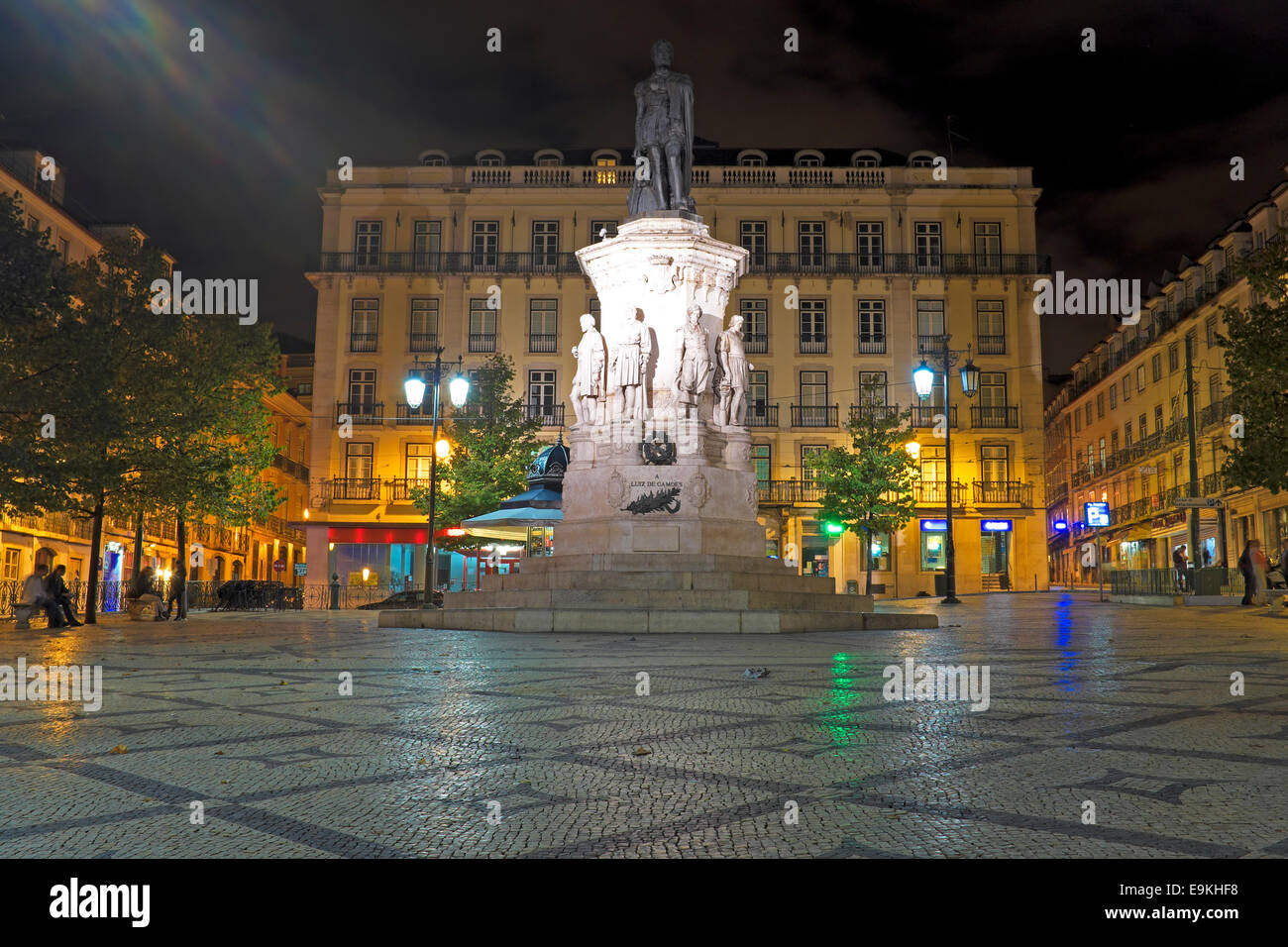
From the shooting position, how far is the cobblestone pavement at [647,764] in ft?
11.0

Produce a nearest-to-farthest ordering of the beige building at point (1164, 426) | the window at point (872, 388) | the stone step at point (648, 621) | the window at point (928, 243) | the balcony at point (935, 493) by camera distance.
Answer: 1. the stone step at point (648, 621)
2. the beige building at point (1164, 426)
3. the window at point (872, 388)
4. the balcony at point (935, 493)
5. the window at point (928, 243)

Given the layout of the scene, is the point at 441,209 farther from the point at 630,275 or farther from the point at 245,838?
the point at 245,838

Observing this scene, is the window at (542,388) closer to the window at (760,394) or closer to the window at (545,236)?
the window at (545,236)

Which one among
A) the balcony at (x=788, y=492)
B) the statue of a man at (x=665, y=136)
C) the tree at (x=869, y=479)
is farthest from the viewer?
the balcony at (x=788, y=492)

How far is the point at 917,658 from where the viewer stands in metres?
10.0

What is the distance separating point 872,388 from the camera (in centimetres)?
4528

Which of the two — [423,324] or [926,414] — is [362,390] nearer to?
[423,324]

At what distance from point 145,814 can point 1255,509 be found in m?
47.9

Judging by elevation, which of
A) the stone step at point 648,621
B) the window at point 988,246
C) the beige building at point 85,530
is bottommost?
the stone step at point 648,621

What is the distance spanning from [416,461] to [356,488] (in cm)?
305

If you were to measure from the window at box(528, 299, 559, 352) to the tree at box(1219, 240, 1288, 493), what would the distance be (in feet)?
112

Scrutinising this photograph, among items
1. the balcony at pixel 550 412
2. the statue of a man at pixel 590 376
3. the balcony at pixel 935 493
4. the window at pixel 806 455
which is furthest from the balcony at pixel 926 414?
the statue of a man at pixel 590 376

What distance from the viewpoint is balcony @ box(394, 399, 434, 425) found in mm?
49281

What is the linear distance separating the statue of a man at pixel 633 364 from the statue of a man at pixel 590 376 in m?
0.55
